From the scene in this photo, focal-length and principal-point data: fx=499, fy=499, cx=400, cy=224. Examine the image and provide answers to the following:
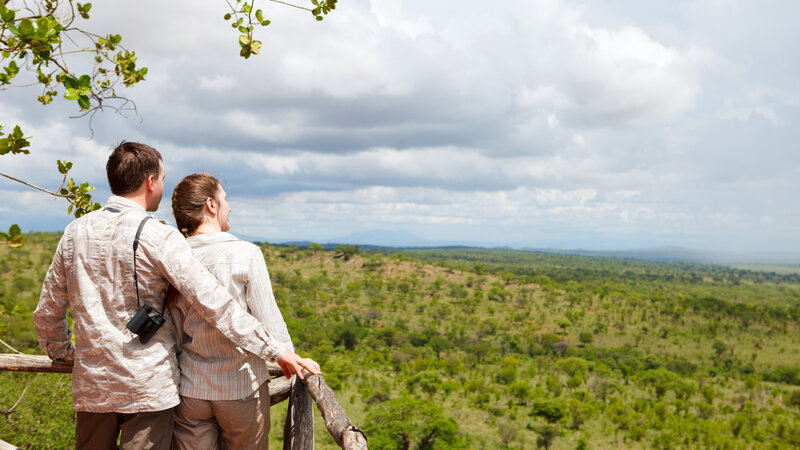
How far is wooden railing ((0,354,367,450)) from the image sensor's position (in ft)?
6.63

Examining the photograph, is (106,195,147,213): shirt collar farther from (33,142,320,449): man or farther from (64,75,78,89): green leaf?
(64,75,78,89): green leaf

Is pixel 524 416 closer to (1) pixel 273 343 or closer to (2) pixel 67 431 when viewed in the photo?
(2) pixel 67 431

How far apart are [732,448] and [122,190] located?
3589 cm

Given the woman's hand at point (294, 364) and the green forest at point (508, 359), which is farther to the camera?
the green forest at point (508, 359)

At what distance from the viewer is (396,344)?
4953 cm

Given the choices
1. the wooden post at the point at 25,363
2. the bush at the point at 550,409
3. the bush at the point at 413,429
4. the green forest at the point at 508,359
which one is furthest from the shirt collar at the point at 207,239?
the bush at the point at 550,409

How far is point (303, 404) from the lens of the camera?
103 inches

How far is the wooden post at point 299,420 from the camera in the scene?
249 centimetres

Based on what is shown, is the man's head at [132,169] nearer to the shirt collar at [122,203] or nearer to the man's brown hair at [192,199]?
the shirt collar at [122,203]

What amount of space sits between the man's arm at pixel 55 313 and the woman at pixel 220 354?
49 centimetres

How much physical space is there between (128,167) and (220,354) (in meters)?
0.88

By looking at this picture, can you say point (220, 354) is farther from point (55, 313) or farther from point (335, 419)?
point (55, 313)

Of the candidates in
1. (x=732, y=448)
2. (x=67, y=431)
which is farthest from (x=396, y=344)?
(x=67, y=431)

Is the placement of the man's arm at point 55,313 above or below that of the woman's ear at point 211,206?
below
